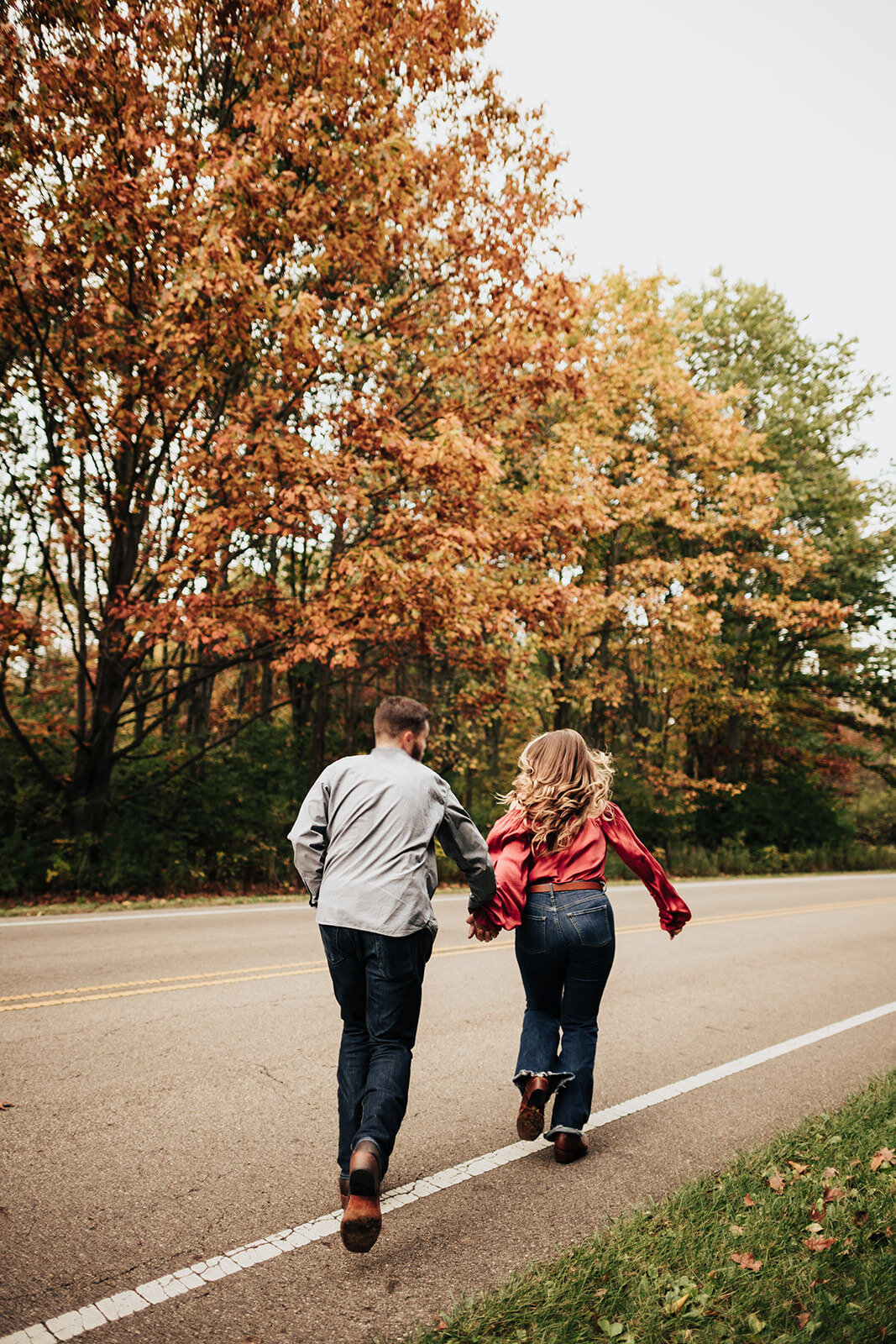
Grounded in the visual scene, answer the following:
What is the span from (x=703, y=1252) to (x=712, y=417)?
2054 centimetres

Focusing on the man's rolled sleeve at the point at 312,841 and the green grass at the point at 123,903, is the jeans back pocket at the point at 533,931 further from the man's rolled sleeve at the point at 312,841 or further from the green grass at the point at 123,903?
the green grass at the point at 123,903

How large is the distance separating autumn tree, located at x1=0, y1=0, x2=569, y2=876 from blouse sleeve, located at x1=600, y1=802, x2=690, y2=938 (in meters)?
7.15

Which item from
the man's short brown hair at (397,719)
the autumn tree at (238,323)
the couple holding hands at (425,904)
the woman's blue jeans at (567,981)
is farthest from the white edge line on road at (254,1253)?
the autumn tree at (238,323)

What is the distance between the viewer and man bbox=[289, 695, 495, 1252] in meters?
3.41

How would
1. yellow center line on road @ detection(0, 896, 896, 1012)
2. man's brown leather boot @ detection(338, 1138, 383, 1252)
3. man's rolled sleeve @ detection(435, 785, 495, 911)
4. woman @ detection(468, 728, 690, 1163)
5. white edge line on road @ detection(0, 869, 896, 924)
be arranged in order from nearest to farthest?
1. man's brown leather boot @ detection(338, 1138, 383, 1252)
2. man's rolled sleeve @ detection(435, 785, 495, 911)
3. woman @ detection(468, 728, 690, 1163)
4. yellow center line on road @ detection(0, 896, 896, 1012)
5. white edge line on road @ detection(0, 869, 896, 924)

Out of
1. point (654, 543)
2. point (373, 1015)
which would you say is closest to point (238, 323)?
point (373, 1015)

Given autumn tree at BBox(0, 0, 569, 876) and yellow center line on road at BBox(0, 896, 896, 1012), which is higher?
autumn tree at BBox(0, 0, 569, 876)

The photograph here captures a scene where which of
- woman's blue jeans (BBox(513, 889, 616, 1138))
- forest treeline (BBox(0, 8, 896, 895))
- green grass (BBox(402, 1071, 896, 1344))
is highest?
forest treeline (BBox(0, 8, 896, 895))

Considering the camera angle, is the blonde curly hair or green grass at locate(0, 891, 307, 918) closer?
the blonde curly hair

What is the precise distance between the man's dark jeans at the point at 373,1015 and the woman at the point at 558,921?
620mm

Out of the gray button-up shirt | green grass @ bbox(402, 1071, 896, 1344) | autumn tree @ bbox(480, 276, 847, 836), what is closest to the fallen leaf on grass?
green grass @ bbox(402, 1071, 896, 1344)

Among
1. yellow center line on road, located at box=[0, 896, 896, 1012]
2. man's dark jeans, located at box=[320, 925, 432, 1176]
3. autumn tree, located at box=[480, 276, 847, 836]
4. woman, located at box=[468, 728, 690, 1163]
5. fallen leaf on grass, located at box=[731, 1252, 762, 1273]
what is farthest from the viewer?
autumn tree, located at box=[480, 276, 847, 836]

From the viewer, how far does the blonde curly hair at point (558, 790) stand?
4.13m

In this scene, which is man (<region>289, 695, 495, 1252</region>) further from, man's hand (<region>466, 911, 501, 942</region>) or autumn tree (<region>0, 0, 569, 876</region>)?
autumn tree (<region>0, 0, 569, 876</region>)
